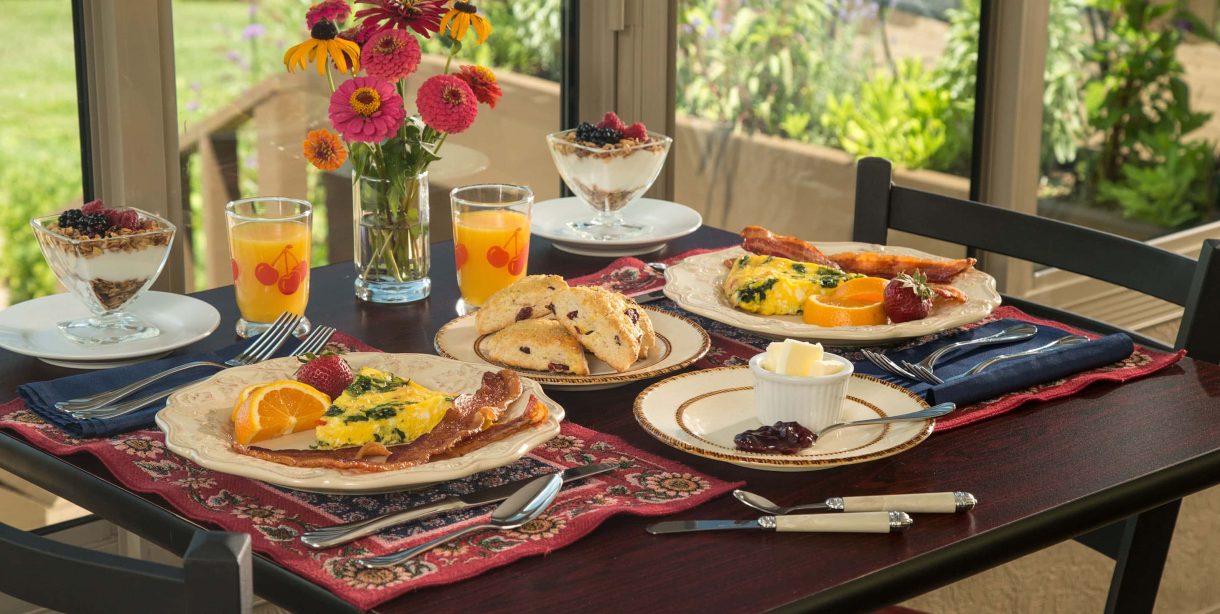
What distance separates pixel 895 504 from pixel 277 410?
1.71ft

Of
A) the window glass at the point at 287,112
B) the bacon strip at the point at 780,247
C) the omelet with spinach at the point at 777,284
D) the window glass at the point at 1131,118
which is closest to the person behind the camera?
the omelet with spinach at the point at 777,284

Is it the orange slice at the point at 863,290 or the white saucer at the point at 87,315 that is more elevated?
the orange slice at the point at 863,290

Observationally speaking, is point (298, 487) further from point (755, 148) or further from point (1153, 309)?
point (1153, 309)

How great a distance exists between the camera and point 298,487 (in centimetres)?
101

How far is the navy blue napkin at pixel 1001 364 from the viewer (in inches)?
49.7

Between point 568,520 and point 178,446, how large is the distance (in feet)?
1.04

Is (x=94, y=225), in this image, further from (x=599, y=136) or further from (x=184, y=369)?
(x=599, y=136)

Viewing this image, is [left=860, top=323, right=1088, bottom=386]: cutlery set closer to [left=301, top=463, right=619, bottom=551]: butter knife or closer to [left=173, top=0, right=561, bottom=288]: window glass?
[left=301, top=463, right=619, bottom=551]: butter knife

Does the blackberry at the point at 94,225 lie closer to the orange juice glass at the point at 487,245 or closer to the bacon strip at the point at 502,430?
the orange juice glass at the point at 487,245

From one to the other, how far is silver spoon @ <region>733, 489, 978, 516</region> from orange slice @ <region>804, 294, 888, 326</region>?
40 centimetres

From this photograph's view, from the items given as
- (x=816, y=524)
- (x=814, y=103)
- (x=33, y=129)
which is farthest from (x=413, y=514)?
(x=814, y=103)

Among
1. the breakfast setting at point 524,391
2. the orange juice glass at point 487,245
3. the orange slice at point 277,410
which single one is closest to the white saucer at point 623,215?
the breakfast setting at point 524,391

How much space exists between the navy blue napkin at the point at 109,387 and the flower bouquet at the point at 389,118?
23 cm

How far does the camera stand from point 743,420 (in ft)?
3.90
